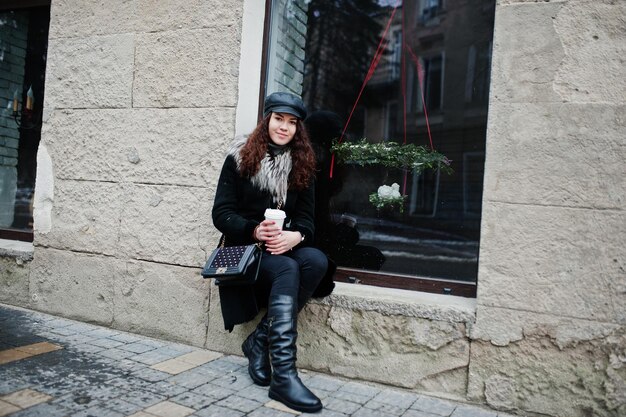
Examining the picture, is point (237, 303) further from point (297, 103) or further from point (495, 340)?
point (495, 340)

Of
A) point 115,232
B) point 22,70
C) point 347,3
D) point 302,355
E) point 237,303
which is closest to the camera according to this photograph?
point 237,303

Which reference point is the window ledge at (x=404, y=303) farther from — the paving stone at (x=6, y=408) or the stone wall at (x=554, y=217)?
the paving stone at (x=6, y=408)

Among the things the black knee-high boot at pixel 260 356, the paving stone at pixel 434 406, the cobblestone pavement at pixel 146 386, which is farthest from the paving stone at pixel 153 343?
the paving stone at pixel 434 406

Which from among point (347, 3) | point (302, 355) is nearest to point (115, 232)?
point (302, 355)

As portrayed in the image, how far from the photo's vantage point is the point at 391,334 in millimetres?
2902

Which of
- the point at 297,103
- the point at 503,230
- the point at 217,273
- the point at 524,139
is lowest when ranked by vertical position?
the point at 217,273

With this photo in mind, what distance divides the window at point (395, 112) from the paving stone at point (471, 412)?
2.41ft

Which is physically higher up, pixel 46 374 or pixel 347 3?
pixel 347 3

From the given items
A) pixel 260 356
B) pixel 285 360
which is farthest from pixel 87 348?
pixel 285 360

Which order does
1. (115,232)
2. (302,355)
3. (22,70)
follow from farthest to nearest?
(22,70) → (115,232) → (302,355)

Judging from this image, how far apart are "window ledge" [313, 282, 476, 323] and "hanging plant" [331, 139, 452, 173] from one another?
3.07 feet

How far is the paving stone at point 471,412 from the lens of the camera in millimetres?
2590

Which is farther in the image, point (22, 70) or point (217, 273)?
point (22, 70)

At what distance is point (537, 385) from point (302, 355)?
139 cm
